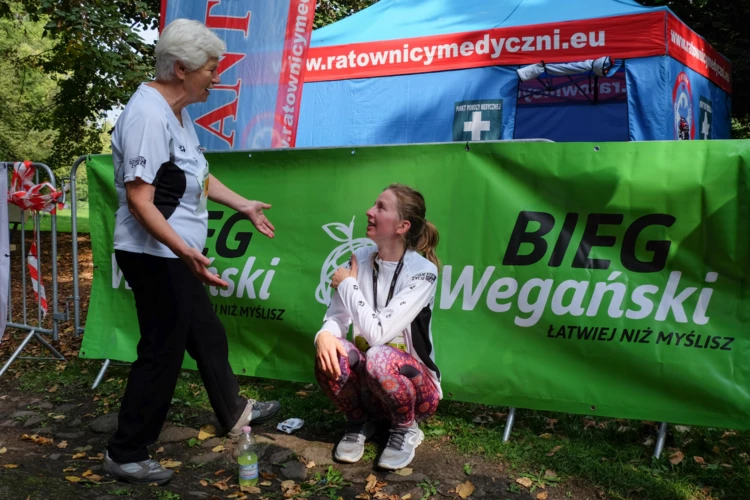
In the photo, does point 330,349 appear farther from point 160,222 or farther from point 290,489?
point 160,222

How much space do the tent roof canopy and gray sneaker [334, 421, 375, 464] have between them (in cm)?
839

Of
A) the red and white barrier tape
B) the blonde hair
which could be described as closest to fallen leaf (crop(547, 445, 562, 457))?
the blonde hair

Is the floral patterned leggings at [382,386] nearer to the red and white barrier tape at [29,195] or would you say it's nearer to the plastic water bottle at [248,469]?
the plastic water bottle at [248,469]

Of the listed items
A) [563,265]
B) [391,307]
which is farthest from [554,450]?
[391,307]

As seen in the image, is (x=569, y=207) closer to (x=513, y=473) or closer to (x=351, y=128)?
(x=513, y=473)

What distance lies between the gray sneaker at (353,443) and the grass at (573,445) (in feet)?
0.37

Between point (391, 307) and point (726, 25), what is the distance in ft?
51.4

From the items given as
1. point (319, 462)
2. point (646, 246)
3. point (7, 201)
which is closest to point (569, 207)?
point (646, 246)

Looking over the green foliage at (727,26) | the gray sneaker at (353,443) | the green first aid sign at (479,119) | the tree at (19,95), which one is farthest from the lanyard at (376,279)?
the tree at (19,95)

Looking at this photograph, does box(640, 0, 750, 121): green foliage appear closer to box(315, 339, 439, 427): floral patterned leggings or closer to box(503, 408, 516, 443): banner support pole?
box(503, 408, 516, 443): banner support pole

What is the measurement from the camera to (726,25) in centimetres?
1617

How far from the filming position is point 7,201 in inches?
230

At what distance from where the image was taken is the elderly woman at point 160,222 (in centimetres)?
321

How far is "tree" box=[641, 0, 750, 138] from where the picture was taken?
15.5 m
